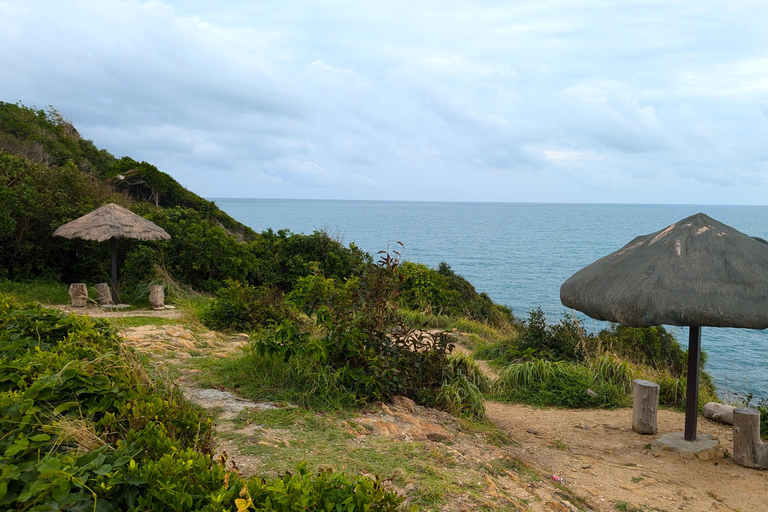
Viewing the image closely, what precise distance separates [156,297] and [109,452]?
10633 millimetres

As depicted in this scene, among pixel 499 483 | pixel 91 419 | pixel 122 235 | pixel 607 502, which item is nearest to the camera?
pixel 91 419

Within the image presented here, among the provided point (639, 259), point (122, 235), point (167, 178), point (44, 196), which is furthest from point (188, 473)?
point (167, 178)

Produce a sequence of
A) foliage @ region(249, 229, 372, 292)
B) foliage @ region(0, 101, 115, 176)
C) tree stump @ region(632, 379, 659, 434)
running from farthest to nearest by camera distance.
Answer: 1. foliage @ region(0, 101, 115, 176)
2. foliage @ region(249, 229, 372, 292)
3. tree stump @ region(632, 379, 659, 434)

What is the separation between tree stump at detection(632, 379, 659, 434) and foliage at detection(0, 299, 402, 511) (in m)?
5.04

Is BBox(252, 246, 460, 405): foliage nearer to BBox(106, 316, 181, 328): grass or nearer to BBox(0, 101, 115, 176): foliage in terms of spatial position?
BBox(106, 316, 181, 328): grass

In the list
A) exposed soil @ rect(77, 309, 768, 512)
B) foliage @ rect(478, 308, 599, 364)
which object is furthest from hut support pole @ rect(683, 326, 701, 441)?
foliage @ rect(478, 308, 599, 364)

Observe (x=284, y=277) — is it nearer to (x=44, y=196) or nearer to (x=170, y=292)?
(x=170, y=292)

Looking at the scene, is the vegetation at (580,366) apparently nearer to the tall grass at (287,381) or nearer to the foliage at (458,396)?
the foliage at (458,396)

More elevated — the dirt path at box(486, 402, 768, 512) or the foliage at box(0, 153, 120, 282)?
the foliage at box(0, 153, 120, 282)

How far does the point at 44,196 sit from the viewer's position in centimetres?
1413

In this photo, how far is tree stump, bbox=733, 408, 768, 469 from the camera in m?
5.79

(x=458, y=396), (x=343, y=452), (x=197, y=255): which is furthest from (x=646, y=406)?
(x=197, y=255)

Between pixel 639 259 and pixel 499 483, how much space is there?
3094 mm

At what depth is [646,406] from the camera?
Result: 6793 millimetres
